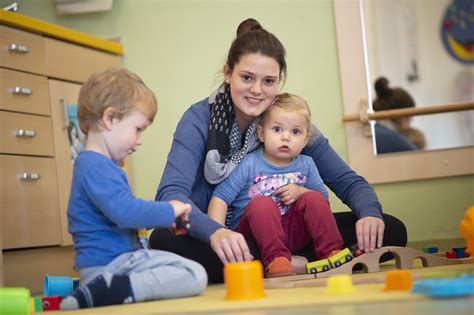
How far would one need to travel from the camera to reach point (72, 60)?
3.09 m

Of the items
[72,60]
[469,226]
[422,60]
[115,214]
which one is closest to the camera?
[115,214]

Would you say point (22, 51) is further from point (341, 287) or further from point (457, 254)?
point (341, 287)

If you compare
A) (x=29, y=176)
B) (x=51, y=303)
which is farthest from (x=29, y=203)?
(x=51, y=303)

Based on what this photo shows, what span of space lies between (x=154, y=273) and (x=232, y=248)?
24 centimetres

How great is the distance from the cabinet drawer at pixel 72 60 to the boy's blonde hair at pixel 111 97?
1442mm

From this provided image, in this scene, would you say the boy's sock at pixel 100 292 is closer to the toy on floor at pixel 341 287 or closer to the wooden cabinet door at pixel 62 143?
the toy on floor at pixel 341 287

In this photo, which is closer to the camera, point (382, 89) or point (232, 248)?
point (232, 248)

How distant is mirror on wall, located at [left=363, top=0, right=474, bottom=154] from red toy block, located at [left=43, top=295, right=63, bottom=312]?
6.95 feet

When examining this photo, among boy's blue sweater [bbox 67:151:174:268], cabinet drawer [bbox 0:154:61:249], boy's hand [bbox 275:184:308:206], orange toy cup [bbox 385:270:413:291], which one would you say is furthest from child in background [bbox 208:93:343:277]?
cabinet drawer [bbox 0:154:61:249]

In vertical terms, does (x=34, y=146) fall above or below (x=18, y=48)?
below

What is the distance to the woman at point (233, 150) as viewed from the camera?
1.95m

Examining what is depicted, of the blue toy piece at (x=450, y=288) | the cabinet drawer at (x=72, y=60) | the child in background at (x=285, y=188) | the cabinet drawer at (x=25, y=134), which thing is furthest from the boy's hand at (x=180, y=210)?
the cabinet drawer at (x=72, y=60)

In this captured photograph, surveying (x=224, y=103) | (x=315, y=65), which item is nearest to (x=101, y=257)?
(x=224, y=103)

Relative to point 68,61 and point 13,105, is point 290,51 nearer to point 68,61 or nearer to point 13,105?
point 68,61
